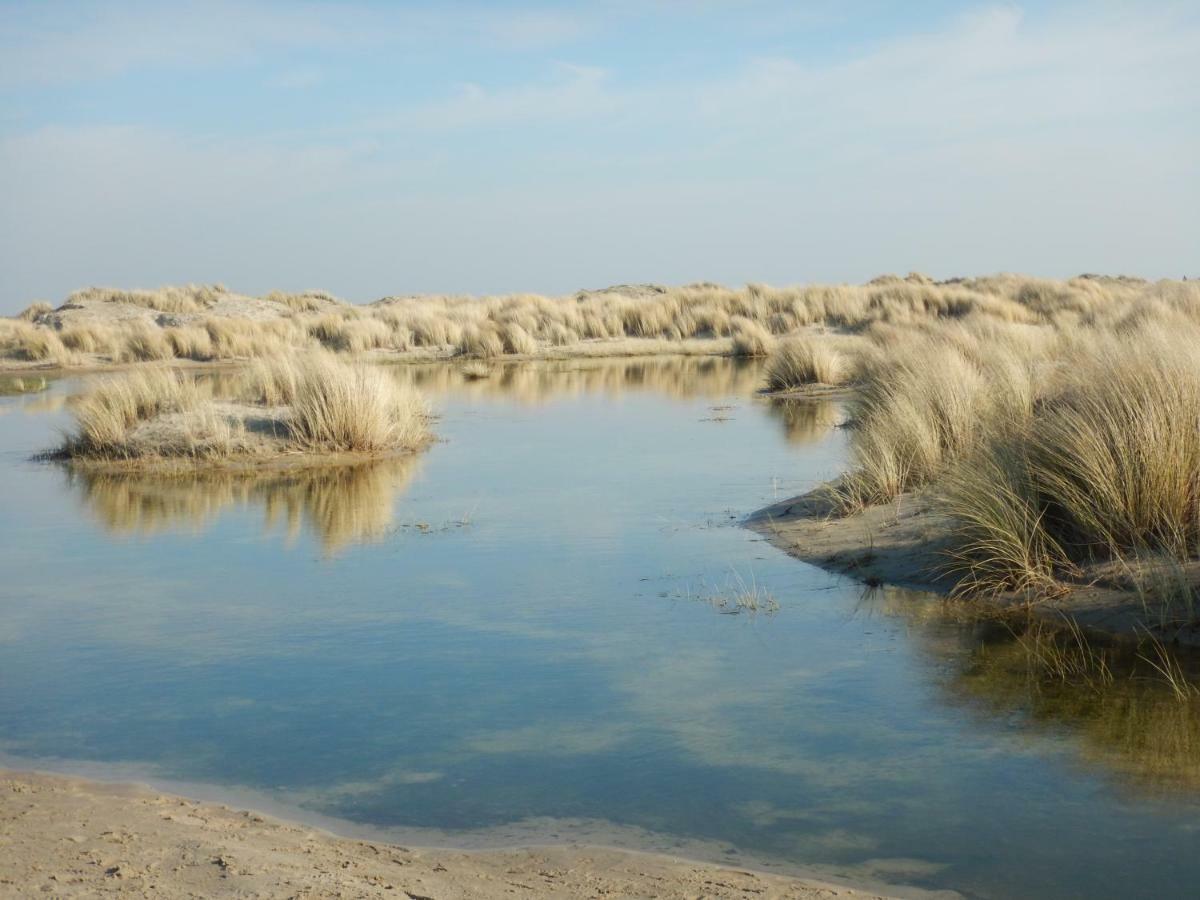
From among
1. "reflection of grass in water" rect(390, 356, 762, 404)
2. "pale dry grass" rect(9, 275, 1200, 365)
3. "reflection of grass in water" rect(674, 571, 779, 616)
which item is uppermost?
"pale dry grass" rect(9, 275, 1200, 365)

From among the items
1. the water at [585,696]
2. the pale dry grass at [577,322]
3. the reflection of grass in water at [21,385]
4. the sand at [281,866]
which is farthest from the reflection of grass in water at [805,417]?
the reflection of grass in water at [21,385]

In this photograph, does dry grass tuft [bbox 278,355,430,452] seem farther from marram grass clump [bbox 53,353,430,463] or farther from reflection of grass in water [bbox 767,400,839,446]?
reflection of grass in water [bbox 767,400,839,446]

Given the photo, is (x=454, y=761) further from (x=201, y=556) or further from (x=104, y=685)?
(x=201, y=556)

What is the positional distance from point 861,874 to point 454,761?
1.57m

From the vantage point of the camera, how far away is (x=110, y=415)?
509 inches

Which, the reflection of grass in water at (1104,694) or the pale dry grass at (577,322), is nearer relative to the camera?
the reflection of grass in water at (1104,694)

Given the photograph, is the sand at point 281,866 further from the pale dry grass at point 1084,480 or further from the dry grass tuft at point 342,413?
the dry grass tuft at point 342,413

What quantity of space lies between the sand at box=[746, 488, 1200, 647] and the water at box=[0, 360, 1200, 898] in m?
0.27

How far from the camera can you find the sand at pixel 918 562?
591cm

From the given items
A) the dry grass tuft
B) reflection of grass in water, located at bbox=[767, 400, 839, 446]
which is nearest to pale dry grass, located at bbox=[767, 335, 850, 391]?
reflection of grass in water, located at bbox=[767, 400, 839, 446]

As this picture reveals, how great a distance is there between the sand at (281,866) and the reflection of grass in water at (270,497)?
4.42 metres

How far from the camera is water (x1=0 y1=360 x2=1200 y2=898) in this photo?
Result: 3.92 m

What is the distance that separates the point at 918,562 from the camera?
720 centimetres

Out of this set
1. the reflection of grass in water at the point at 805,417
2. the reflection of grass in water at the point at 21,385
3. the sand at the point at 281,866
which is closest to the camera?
the sand at the point at 281,866
